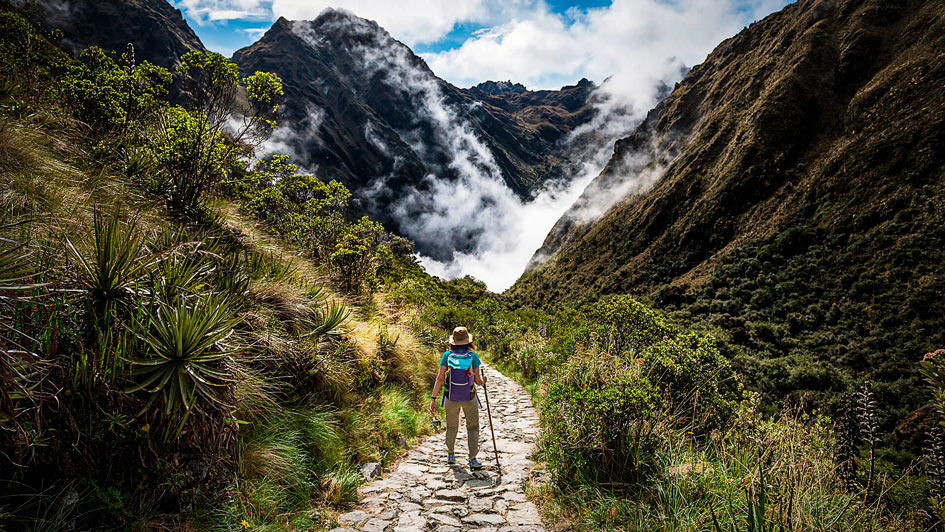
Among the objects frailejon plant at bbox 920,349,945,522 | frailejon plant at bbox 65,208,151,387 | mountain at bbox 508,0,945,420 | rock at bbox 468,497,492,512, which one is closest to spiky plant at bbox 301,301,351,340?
frailejon plant at bbox 65,208,151,387

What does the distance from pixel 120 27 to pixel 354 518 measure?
153018 millimetres


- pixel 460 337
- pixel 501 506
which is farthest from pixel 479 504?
pixel 460 337

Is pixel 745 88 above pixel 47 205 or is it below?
above

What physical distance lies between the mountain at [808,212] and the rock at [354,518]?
1257 inches

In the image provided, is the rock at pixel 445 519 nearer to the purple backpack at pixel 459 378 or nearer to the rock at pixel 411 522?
the rock at pixel 411 522

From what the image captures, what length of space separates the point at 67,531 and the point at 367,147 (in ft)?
592

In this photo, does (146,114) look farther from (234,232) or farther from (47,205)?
(47,205)

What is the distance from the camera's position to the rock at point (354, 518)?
3.45m

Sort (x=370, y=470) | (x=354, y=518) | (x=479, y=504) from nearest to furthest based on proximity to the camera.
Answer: (x=354, y=518) < (x=479, y=504) < (x=370, y=470)

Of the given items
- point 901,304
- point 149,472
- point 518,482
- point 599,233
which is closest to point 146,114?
point 149,472

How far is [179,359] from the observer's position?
2652mm

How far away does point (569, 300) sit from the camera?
278 feet

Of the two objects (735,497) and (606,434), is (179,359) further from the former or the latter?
(735,497)

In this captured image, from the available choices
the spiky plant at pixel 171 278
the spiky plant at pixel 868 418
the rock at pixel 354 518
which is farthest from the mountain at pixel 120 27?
the spiky plant at pixel 868 418
